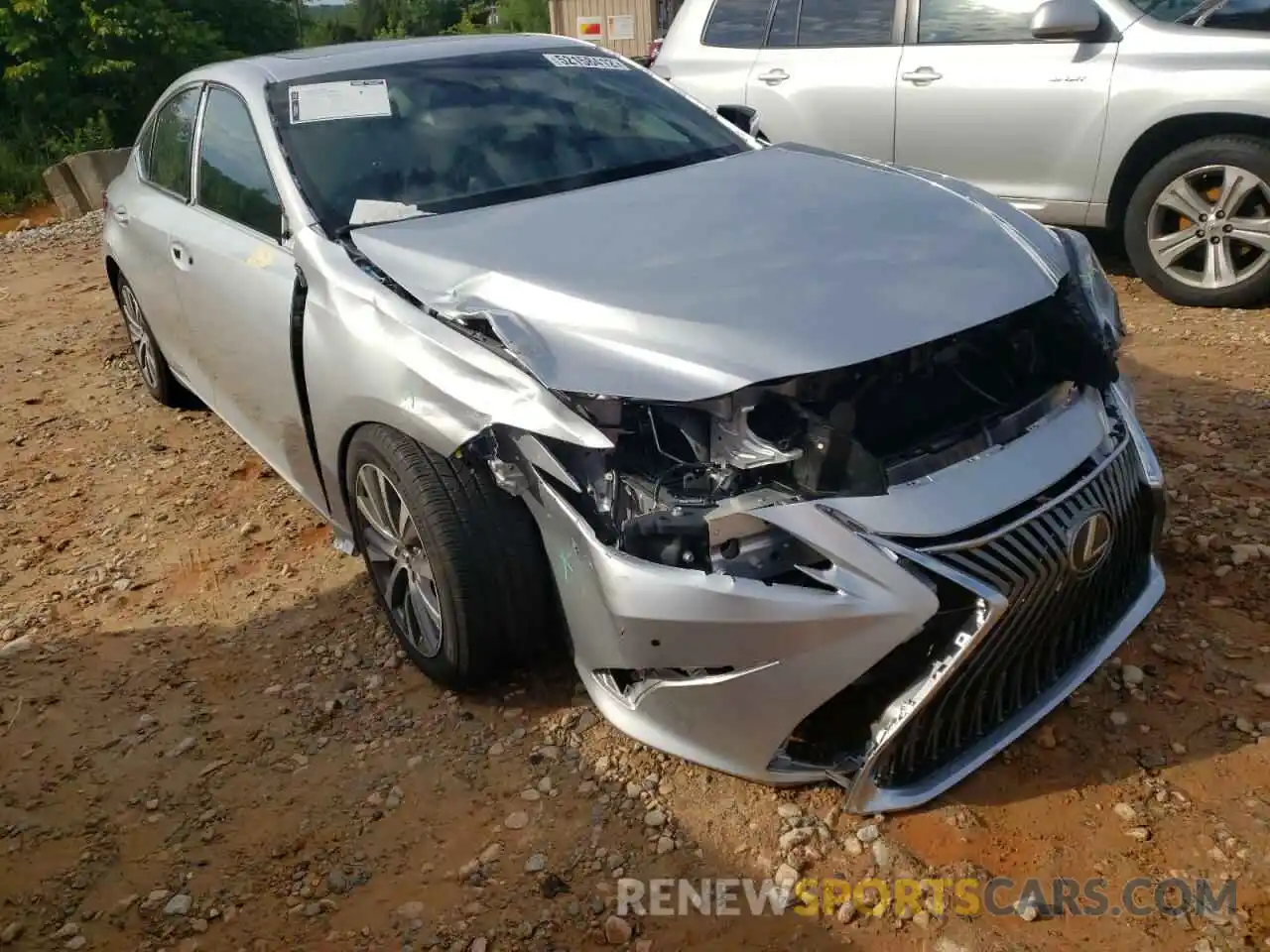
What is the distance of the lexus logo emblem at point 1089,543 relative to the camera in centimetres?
224

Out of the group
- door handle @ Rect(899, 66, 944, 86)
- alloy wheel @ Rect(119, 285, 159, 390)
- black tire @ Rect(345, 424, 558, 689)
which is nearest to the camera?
black tire @ Rect(345, 424, 558, 689)

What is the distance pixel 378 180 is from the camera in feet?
10.5

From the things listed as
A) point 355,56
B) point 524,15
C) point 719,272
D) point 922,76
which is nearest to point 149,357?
point 355,56

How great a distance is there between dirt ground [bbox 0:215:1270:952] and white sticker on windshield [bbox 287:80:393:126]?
4.85 ft

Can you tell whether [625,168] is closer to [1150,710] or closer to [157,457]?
[1150,710]

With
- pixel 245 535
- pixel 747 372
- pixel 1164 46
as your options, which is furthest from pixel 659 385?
pixel 1164 46

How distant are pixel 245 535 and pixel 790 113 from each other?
155 inches

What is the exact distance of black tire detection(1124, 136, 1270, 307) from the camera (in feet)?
16.0

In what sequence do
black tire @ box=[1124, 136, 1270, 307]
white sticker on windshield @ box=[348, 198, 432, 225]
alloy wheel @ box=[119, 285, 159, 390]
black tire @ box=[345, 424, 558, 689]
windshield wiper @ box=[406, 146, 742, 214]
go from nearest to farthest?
1. black tire @ box=[345, 424, 558, 689]
2. white sticker on windshield @ box=[348, 198, 432, 225]
3. windshield wiper @ box=[406, 146, 742, 214]
4. black tire @ box=[1124, 136, 1270, 307]
5. alloy wheel @ box=[119, 285, 159, 390]

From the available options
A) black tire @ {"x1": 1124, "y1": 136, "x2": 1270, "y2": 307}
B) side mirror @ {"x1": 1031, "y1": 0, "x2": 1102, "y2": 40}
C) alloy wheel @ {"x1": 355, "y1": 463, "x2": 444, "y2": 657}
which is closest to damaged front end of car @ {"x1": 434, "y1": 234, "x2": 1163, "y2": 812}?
alloy wheel @ {"x1": 355, "y1": 463, "x2": 444, "y2": 657}

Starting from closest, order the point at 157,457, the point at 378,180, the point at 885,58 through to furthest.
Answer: the point at 378,180
the point at 157,457
the point at 885,58

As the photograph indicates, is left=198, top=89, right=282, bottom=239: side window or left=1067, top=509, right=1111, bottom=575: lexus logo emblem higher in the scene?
left=198, top=89, right=282, bottom=239: side window

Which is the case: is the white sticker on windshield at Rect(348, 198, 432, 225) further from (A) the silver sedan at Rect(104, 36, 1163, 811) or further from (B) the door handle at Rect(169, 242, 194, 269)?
(B) the door handle at Rect(169, 242, 194, 269)

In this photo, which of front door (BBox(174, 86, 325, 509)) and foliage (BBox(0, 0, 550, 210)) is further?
foliage (BBox(0, 0, 550, 210))
